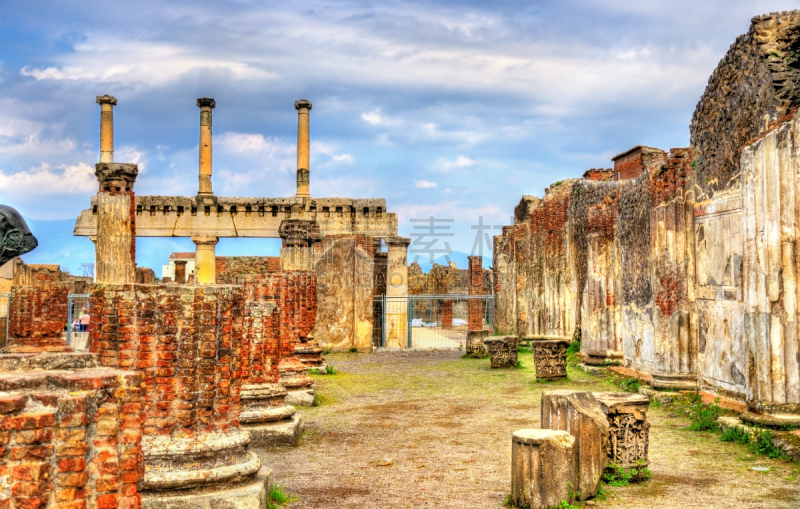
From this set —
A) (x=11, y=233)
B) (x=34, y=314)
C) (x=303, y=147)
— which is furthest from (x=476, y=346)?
(x=11, y=233)

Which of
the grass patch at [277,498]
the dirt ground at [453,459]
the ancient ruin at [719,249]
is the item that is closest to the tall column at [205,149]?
the ancient ruin at [719,249]

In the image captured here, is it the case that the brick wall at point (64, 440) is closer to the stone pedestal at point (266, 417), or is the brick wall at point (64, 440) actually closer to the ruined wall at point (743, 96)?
the stone pedestal at point (266, 417)

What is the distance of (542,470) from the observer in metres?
5.47

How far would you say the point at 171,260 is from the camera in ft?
190

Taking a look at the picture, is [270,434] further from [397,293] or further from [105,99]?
[105,99]

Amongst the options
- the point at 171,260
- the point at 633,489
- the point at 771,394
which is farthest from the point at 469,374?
the point at 171,260

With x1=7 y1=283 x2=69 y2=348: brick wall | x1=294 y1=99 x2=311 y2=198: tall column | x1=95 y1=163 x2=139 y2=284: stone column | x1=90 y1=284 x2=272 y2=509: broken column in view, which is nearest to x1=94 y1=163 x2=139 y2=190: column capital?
x1=95 y1=163 x2=139 y2=284: stone column

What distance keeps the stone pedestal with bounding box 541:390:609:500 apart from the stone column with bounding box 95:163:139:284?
750 cm

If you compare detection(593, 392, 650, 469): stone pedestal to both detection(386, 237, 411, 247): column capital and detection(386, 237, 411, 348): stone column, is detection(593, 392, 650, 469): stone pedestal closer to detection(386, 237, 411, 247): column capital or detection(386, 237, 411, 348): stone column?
detection(386, 237, 411, 348): stone column

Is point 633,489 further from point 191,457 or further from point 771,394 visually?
point 191,457

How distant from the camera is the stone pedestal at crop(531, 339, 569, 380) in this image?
13.2m

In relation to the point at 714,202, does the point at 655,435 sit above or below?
below

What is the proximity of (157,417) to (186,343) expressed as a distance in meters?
0.58

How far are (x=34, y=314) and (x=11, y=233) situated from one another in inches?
381
